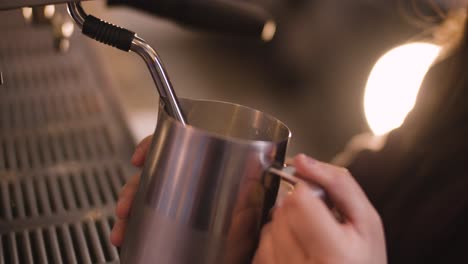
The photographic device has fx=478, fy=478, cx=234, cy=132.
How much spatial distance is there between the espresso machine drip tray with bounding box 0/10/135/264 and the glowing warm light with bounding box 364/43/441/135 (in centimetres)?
56

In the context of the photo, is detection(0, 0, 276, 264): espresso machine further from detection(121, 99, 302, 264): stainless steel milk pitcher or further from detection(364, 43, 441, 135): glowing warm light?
detection(364, 43, 441, 135): glowing warm light

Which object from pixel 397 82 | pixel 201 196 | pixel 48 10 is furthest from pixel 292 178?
pixel 397 82

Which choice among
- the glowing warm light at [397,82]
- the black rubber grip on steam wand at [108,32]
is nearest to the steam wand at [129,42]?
the black rubber grip on steam wand at [108,32]

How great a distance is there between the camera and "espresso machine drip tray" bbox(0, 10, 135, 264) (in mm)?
514

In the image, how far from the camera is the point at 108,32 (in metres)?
0.35

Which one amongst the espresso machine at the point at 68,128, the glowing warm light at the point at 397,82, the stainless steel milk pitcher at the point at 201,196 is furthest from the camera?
the glowing warm light at the point at 397,82

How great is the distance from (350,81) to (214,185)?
3.75ft

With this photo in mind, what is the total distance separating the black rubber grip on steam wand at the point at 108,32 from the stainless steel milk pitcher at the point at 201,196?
6 centimetres

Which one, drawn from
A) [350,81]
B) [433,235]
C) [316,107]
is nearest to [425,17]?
[350,81]

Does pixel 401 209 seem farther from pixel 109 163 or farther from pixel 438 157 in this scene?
pixel 109 163

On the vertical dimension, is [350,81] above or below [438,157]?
below

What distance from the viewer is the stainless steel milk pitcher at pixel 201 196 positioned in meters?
0.32

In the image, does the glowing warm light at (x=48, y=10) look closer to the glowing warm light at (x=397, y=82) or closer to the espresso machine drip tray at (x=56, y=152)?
the espresso machine drip tray at (x=56, y=152)

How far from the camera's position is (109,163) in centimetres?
65
